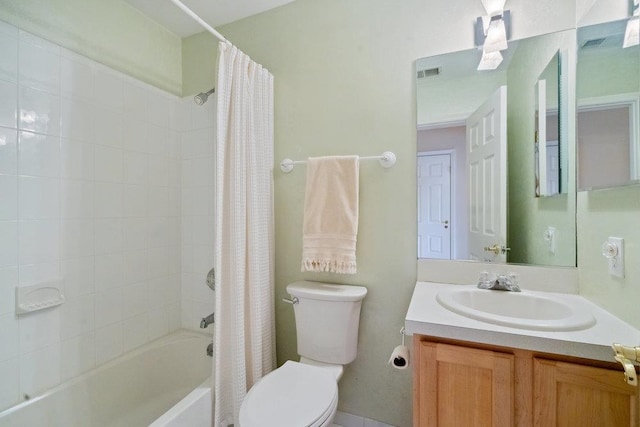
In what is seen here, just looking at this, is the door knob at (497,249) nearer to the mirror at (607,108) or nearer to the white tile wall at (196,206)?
the mirror at (607,108)

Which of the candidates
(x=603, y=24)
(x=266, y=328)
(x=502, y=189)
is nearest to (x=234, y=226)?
(x=266, y=328)

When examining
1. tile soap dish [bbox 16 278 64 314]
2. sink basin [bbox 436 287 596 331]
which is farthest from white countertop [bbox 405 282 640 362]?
tile soap dish [bbox 16 278 64 314]

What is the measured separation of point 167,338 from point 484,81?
92.3 inches

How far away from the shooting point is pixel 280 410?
1040mm

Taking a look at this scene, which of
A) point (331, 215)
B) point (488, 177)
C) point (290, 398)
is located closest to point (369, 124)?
point (331, 215)

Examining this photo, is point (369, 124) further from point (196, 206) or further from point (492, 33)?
point (196, 206)

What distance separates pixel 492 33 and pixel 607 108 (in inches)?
23.2

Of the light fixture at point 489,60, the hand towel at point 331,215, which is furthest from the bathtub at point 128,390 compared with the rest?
the light fixture at point 489,60

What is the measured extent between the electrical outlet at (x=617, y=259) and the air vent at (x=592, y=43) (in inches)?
28.5

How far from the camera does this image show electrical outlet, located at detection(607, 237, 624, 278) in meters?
0.89

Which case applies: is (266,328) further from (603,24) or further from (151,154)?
(603,24)

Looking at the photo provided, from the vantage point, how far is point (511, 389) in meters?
0.84

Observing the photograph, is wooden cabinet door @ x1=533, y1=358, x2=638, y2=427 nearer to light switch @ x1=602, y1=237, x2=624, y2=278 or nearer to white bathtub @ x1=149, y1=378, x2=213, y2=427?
light switch @ x1=602, y1=237, x2=624, y2=278

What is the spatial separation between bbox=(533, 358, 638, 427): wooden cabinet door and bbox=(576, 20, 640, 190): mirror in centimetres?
57
